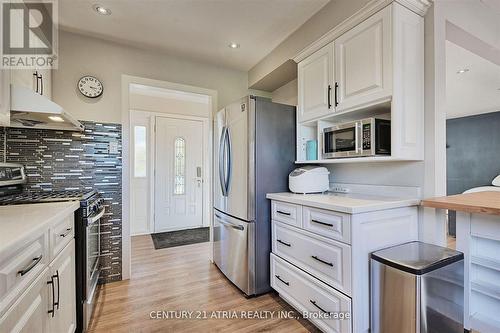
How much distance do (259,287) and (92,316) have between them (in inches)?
54.0

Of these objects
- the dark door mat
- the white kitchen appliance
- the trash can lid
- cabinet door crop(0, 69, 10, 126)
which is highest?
cabinet door crop(0, 69, 10, 126)

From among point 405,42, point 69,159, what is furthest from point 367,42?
point 69,159

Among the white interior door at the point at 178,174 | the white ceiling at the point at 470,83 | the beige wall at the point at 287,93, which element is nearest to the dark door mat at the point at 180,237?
the white interior door at the point at 178,174

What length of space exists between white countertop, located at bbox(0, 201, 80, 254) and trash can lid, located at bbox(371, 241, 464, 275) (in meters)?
1.72

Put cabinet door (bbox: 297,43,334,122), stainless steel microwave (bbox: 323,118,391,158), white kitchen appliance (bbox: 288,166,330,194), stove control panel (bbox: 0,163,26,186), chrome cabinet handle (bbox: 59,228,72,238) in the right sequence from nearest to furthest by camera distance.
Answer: chrome cabinet handle (bbox: 59,228,72,238)
stainless steel microwave (bbox: 323,118,391,158)
stove control panel (bbox: 0,163,26,186)
cabinet door (bbox: 297,43,334,122)
white kitchen appliance (bbox: 288,166,330,194)

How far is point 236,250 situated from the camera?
7.79 feet

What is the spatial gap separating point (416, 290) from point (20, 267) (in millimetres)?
1786

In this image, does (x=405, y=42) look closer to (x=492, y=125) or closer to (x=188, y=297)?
(x=188, y=297)

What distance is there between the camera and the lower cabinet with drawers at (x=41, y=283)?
2.74 ft

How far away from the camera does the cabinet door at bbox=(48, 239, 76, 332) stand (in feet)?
4.10

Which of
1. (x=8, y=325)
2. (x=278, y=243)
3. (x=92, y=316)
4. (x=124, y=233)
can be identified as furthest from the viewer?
(x=124, y=233)

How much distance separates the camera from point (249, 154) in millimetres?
2184

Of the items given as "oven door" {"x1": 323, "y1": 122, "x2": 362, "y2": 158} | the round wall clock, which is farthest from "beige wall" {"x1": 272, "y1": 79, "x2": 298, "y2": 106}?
the round wall clock

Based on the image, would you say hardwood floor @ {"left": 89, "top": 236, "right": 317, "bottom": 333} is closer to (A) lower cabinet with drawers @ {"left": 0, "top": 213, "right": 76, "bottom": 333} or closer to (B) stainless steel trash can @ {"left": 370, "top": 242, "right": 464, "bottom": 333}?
(A) lower cabinet with drawers @ {"left": 0, "top": 213, "right": 76, "bottom": 333}
